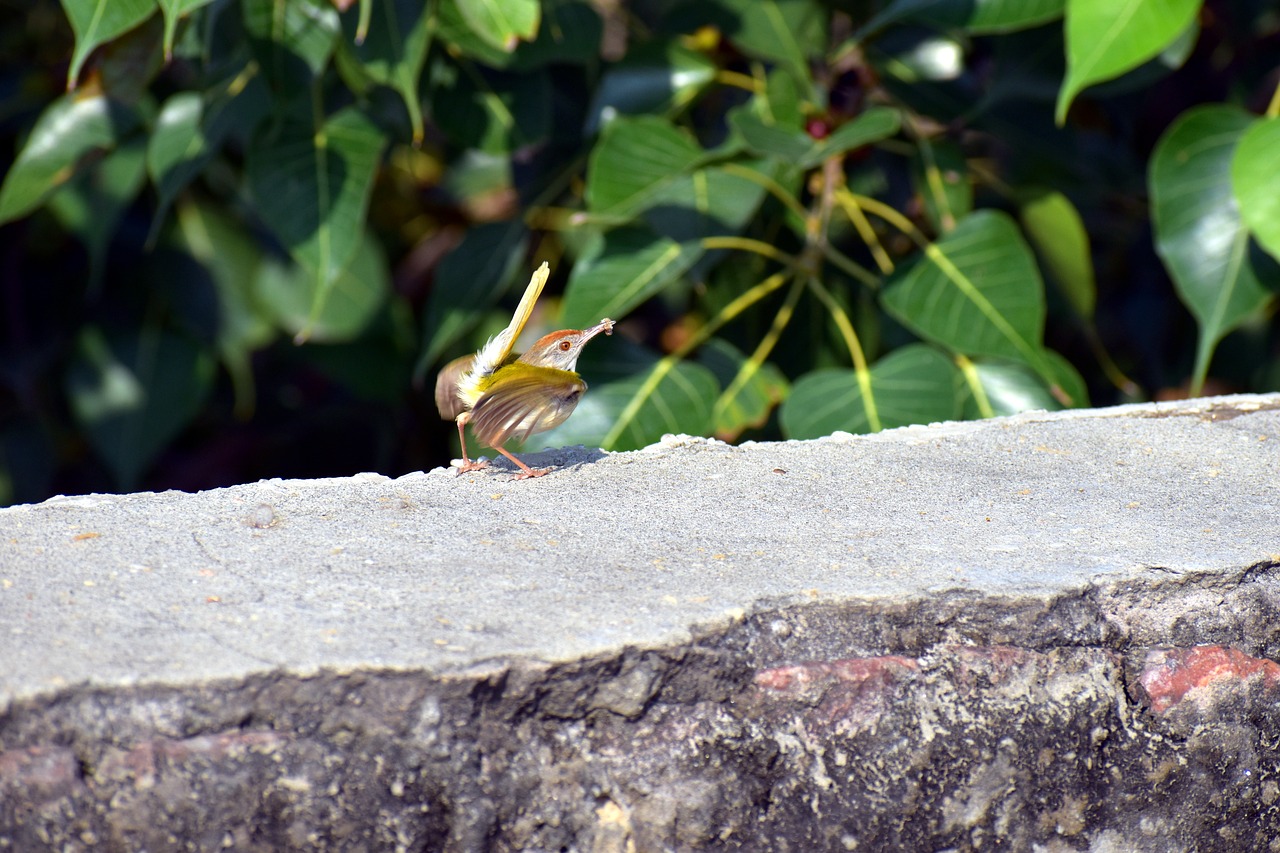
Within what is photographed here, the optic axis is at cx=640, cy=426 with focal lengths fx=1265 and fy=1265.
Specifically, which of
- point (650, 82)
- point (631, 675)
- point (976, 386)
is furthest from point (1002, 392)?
point (631, 675)

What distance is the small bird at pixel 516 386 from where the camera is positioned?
1057mm

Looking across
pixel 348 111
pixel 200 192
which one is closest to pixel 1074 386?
pixel 348 111

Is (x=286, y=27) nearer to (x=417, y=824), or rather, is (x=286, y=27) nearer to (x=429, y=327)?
(x=429, y=327)

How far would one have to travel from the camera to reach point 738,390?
1736 millimetres

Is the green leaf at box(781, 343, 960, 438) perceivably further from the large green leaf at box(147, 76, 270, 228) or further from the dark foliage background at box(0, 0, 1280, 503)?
the large green leaf at box(147, 76, 270, 228)

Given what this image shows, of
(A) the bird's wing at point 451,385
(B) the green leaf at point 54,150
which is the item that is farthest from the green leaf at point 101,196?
(A) the bird's wing at point 451,385

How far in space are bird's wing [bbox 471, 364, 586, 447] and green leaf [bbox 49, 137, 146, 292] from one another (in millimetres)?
1168

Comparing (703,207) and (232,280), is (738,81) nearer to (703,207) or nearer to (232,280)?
(703,207)

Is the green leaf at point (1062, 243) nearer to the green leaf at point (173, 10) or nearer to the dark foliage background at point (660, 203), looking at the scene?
the dark foliage background at point (660, 203)

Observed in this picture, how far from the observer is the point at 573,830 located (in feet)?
2.68

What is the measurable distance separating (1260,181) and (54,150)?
1.59m

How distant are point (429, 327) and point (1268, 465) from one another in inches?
45.9

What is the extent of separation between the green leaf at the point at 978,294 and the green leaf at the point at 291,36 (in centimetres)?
80

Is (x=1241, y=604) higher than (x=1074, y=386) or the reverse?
higher
